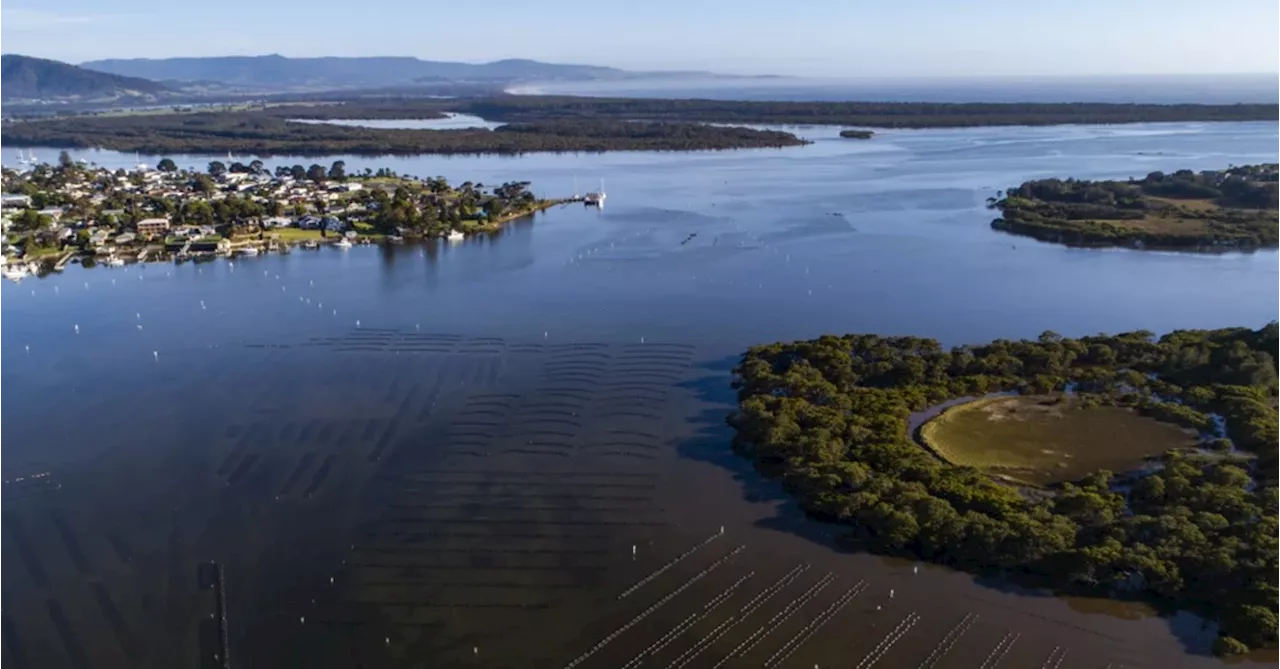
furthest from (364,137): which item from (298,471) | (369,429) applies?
(298,471)

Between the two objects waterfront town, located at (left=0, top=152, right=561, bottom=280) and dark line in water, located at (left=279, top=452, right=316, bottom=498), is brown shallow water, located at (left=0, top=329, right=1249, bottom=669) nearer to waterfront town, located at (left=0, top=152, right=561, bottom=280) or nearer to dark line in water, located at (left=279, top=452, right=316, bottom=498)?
dark line in water, located at (left=279, top=452, right=316, bottom=498)

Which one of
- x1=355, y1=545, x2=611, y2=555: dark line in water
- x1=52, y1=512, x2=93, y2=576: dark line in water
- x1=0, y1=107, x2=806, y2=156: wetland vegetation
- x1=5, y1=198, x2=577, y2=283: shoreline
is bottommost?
x1=52, y1=512, x2=93, y2=576: dark line in water

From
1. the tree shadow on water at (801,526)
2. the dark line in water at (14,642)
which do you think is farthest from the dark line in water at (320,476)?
the tree shadow on water at (801,526)

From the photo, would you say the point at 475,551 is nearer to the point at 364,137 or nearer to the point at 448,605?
the point at 448,605

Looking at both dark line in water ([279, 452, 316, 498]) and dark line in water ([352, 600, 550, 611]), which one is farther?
dark line in water ([279, 452, 316, 498])

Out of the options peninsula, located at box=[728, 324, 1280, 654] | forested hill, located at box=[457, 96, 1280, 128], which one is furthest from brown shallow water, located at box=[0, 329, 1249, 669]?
forested hill, located at box=[457, 96, 1280, 128]

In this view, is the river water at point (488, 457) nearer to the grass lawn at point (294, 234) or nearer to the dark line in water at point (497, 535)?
the dark line in water at point (497, 535)
